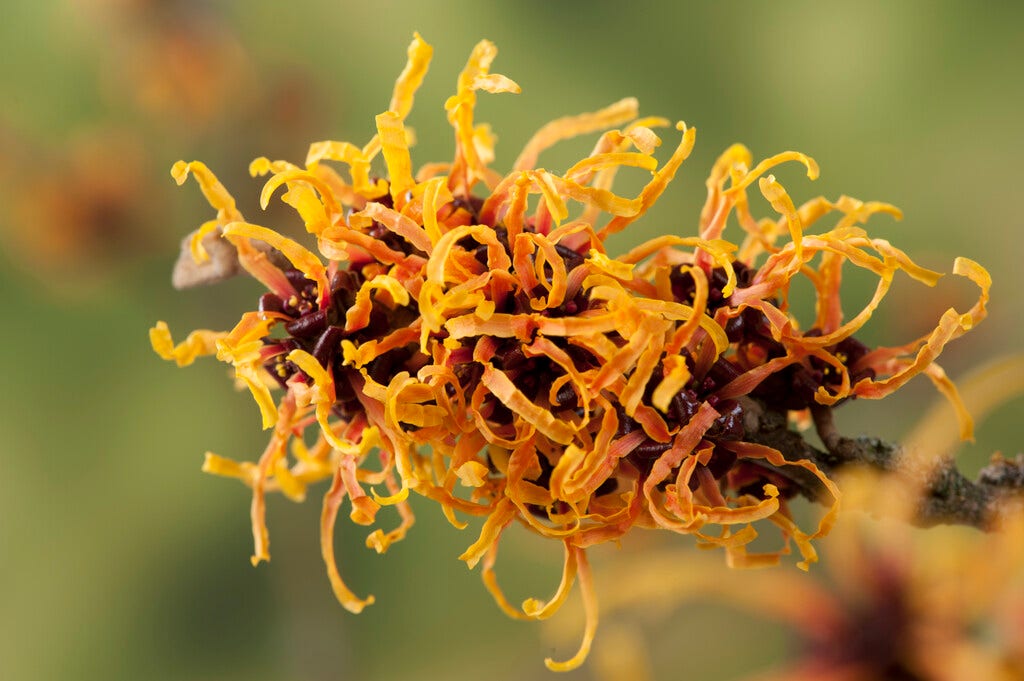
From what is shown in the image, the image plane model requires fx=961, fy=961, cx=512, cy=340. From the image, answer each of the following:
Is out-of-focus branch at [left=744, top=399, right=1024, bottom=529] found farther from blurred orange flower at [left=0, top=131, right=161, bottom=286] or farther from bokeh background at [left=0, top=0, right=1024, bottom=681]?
blurred orange flower at [left=0, top=131, right=161, bottom=286]

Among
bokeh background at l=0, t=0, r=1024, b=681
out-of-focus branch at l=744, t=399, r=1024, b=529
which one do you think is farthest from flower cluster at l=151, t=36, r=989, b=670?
bokeh background at l=0, t=0, r=1024, b=681

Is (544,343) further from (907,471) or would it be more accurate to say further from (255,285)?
(255,285)

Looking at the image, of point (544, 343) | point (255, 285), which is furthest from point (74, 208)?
point (544, 343)

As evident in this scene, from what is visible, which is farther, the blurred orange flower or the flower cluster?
→ the blurred orange flower

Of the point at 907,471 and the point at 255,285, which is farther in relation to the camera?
the point at 255,285

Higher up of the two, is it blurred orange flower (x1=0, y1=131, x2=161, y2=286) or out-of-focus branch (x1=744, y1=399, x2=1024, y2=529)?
out-of-focus branch (x1=744, y1=399, x2=1024, y2=529)

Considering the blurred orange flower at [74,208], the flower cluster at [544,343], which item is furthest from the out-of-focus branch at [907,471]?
the blurred orange flower at [74,208]

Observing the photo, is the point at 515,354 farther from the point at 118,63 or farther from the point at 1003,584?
the point at 118,63
